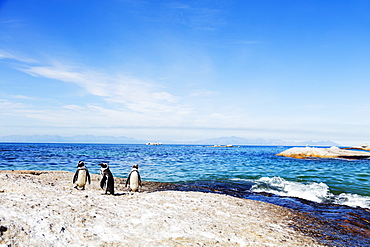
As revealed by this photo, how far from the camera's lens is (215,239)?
573cm

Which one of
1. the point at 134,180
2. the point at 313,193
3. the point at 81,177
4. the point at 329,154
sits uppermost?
the point at 81,177

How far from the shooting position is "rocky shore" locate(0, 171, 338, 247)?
5134mm

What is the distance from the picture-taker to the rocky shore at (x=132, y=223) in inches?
202

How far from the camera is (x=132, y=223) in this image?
Result: 6238 millimetres

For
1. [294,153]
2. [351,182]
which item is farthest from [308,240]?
[294,153]

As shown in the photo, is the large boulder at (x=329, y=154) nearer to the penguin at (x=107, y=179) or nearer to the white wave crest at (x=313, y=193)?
the white wave crest at (x=313, y=193)

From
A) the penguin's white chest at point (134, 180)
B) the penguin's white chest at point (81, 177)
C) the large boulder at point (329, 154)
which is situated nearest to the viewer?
the penguin's white chest at point (81, 177)

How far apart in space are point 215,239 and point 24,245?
3900 millimetres

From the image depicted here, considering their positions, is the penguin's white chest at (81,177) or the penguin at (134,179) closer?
the penguin's white chest at (81,177)

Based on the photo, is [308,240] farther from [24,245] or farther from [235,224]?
[24,245]

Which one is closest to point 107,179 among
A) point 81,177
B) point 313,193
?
point 81,177

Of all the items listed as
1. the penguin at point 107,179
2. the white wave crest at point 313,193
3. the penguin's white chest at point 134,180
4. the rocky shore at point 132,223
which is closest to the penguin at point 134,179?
the penguin's white chest at point 134,180

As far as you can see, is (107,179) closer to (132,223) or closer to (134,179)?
(134,179)

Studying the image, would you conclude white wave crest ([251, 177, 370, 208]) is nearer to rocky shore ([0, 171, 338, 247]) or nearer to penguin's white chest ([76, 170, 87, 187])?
rocky shore ([0, 171, 338, 247])
